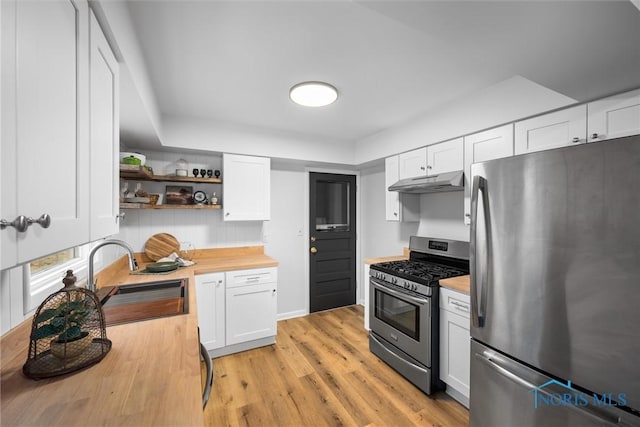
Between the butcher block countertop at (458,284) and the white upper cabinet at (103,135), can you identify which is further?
the butcher block countertop at (458,284)

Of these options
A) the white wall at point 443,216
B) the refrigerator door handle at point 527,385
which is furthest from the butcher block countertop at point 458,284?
the white wall at point 443,216

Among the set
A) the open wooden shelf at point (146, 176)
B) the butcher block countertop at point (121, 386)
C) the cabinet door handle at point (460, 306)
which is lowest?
the cabinet door handle at point (460, 306)

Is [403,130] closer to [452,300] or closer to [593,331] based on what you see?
[452,300]

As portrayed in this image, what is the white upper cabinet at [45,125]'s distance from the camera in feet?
1.66

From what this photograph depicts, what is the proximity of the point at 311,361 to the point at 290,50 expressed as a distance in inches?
99.7

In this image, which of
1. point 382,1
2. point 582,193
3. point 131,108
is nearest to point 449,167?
point 582,193

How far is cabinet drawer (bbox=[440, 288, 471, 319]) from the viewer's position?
186cm

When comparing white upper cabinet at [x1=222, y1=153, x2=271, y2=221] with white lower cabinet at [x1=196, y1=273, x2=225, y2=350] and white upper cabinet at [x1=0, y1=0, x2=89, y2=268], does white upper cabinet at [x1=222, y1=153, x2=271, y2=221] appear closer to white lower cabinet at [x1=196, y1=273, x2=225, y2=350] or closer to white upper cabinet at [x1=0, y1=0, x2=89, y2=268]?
white lower cabinet at [x1=196, y1=273, x2=225, y2=350]

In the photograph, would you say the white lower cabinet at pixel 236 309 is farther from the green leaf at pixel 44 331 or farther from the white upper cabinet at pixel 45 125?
the white upper cabinet at pixel 45 125

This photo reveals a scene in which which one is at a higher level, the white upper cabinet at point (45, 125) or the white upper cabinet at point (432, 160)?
the white upper cabinet at point (432, 160)

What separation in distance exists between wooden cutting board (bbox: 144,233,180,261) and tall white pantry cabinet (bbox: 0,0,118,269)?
203 cm

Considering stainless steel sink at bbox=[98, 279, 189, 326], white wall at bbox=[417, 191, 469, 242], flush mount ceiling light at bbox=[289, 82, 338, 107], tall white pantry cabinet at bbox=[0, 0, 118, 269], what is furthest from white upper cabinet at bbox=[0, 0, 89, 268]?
white wall at bbox=[417, 191, 469, 242]

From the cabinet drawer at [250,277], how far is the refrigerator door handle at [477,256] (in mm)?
1908

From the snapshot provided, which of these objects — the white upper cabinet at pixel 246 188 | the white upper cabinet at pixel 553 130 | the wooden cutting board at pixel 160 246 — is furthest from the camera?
the white upper cabinet at pixel 246 188
